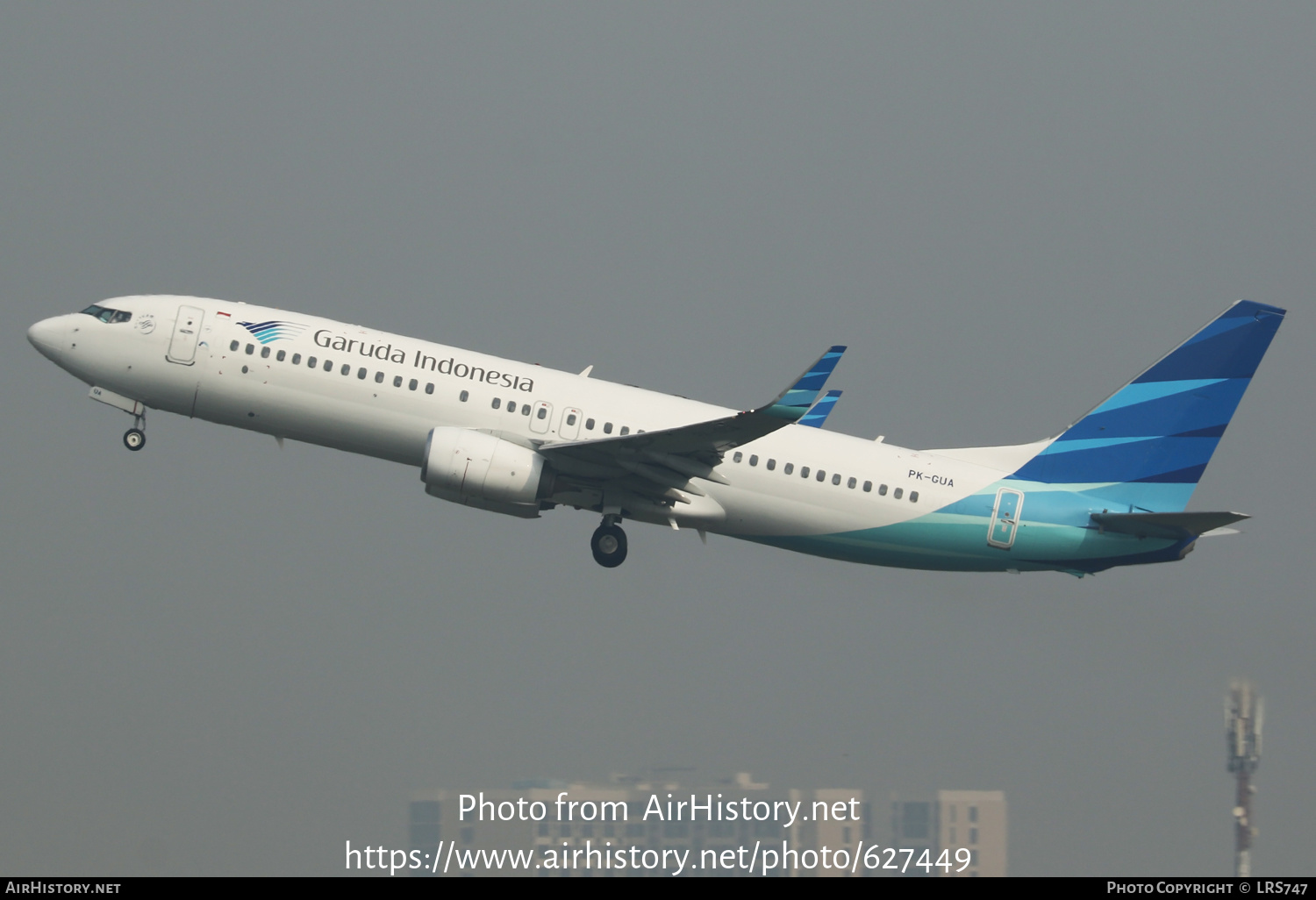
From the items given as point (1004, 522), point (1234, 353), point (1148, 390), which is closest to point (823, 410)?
point (1004, 522)

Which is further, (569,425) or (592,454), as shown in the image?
(569,425)

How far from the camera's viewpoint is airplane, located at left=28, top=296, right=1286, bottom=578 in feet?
107

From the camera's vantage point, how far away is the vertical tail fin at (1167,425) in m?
35.5

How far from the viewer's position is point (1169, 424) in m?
36.3

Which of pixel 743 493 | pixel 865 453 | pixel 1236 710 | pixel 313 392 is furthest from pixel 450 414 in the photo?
pixel 1236 710

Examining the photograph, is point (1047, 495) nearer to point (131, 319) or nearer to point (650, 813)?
point (650, 813)

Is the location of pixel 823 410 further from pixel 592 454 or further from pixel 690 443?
pixel 592 454

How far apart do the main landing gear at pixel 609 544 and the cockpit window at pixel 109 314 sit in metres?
13.2

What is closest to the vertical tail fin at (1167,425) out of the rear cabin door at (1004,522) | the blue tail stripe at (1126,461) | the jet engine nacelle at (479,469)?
the blue tail stripe at (1126,461)

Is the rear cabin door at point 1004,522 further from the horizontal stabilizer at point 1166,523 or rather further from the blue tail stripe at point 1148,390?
the blue tail stripe at point 1148,390

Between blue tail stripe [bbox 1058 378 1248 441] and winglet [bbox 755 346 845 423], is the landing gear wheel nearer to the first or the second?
winglet [bbox 755 346 845 423]

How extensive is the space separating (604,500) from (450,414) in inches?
175

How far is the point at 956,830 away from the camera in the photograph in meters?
42.5

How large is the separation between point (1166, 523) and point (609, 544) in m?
13.7
